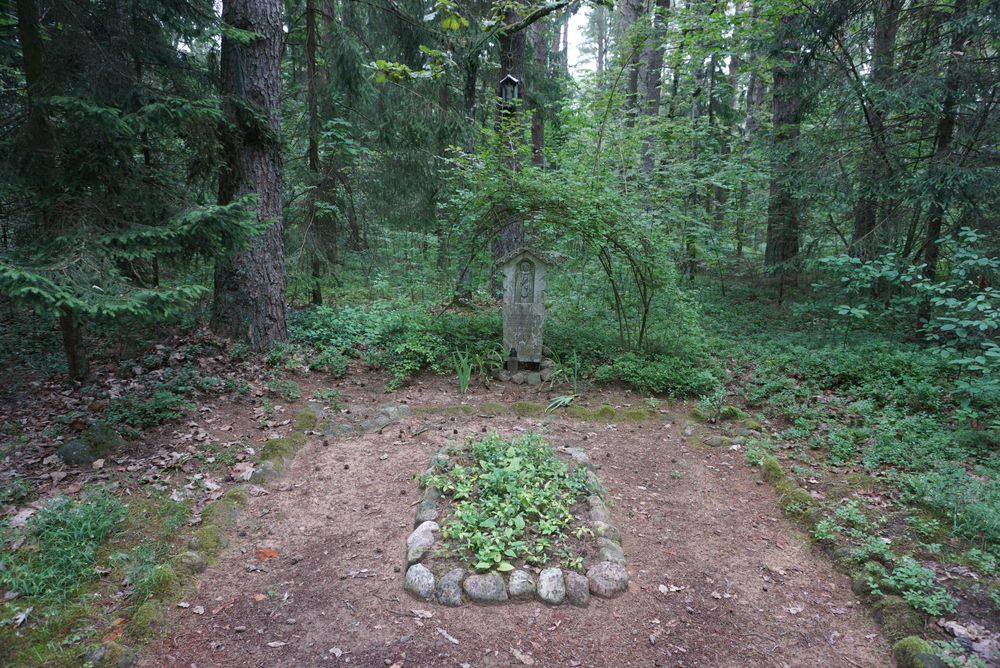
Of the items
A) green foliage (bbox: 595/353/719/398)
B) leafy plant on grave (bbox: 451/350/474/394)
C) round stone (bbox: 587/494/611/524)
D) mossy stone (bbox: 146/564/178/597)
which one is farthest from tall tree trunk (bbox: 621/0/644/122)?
mossy stone (bbox: 146/564/178/597)

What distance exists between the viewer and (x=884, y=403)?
5.40 meters

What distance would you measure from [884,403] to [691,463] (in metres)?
2.35

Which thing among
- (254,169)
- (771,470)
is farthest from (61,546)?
(771,470)

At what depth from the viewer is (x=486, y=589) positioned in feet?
9.86

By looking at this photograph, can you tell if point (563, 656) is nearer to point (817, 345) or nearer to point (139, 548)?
point (139, 548)

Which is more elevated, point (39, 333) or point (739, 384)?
point (39, 333)

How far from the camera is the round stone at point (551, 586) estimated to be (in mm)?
3012

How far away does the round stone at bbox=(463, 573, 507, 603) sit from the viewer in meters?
2.99

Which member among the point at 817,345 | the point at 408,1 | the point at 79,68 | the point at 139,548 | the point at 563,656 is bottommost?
the point at 563,656

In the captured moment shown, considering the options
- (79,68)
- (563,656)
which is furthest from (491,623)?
(79,68)

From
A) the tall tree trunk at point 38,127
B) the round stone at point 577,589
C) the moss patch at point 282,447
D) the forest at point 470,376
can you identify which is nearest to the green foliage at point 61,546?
the forest at point 470,376

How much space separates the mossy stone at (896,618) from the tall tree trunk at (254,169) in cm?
632

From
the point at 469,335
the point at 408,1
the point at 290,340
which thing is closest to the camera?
the point at 290,340

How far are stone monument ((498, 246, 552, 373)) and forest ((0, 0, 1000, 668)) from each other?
4cm
